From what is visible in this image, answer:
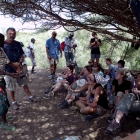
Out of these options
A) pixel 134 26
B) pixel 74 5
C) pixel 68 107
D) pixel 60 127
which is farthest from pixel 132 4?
pixel 68 107

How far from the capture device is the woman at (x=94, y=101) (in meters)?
3.78

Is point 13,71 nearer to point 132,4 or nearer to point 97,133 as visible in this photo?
point 97,133

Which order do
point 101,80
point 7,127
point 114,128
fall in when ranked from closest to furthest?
point 114,128 → point 7,127 → point 101,80

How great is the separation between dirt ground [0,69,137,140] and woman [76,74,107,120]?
121mm

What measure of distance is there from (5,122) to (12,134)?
0.88 feet

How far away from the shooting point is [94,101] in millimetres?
3783

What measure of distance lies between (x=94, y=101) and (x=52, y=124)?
87 cm

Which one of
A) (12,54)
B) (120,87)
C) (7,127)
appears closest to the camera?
(7,127)

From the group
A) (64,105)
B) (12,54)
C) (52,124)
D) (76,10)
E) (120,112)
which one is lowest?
(52,124)

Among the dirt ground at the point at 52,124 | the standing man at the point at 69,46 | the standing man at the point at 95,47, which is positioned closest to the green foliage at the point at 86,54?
the standing man at the point at 95,47

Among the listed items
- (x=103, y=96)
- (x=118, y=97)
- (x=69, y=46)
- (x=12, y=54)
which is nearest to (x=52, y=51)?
(x=69, y=46)

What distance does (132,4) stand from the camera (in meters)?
1.38

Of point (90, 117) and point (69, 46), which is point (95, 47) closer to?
point (69, 46)

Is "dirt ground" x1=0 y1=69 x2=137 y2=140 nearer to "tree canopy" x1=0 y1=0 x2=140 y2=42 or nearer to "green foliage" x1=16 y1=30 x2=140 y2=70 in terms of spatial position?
"tree canopy" x1=0 y1=0 x2=140 y2=42
